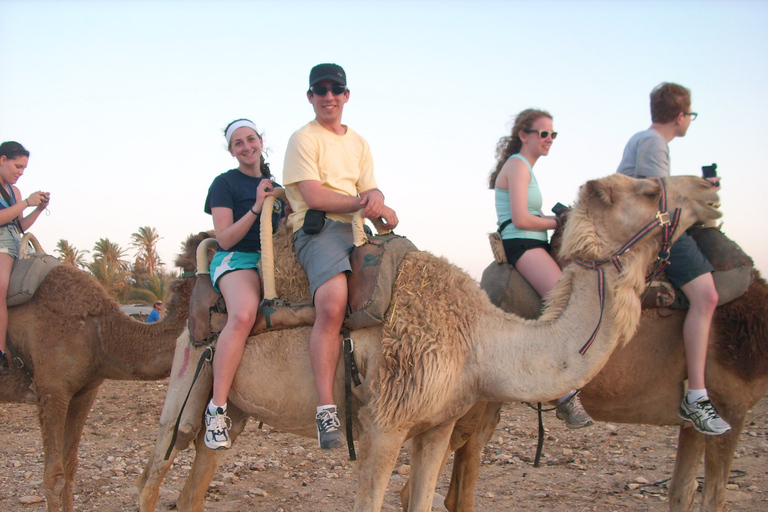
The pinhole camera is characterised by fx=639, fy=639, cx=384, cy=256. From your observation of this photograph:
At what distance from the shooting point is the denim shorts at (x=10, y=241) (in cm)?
591

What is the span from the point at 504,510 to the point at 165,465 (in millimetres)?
3055

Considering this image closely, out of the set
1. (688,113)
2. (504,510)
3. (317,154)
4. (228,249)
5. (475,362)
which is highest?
(688,113)

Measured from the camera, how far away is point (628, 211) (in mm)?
3736

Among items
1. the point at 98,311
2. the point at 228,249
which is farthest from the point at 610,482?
the point at 98,311

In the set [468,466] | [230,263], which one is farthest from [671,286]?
[230,263]

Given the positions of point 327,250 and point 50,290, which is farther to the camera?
point 50,290

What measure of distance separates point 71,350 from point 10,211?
1402 millimetres

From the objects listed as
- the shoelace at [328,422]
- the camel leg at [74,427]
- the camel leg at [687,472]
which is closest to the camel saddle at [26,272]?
the camel leg at [74,427]

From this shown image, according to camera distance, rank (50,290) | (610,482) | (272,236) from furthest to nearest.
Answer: (610,482) → (50,290) → (272,236)

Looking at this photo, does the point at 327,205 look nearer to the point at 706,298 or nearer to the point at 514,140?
the point at 514,140

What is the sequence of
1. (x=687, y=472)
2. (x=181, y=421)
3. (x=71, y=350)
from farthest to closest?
(x=71, y=350)
(x=687, y=472)
(x=181, y=421)

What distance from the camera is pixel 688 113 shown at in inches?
191

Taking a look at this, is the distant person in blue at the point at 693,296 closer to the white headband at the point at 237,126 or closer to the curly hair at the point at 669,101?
the curly hair at the point at 669,101

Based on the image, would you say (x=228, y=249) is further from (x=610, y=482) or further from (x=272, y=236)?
(x=610, y=482)
